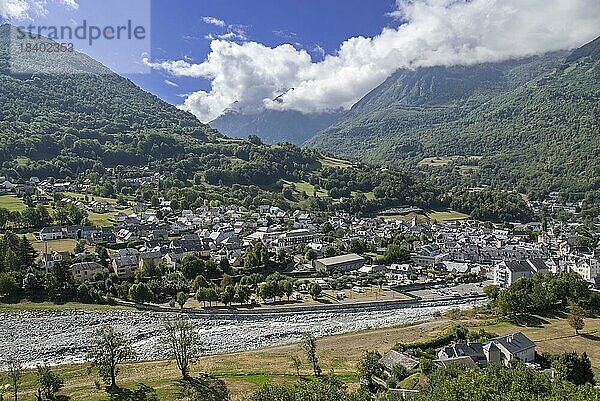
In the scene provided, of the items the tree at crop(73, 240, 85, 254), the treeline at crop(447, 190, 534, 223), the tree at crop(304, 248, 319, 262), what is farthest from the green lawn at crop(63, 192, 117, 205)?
the treeline at crop(447, 190, 534, 223)

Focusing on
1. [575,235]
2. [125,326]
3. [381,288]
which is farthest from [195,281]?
[575,235]

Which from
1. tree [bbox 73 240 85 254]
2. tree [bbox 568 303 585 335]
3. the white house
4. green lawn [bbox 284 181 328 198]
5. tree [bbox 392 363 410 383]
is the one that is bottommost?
tree [bbox 392 363 410 383]

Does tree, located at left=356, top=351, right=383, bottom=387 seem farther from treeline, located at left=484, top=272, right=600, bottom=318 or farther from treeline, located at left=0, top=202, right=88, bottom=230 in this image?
treeline, located at left=0, top=202, right=88, bottom=230

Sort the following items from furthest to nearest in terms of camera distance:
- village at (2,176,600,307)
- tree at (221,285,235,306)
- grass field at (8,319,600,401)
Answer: village at (2,176,600,307)
tree at (221,285,235,306)
grass field at (8,319,600,401)

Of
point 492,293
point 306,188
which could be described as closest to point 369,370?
point 492,293

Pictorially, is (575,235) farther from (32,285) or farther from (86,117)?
(86,117)

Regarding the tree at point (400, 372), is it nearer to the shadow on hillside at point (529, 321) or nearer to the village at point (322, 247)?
the shadow on hillside at point (529, 321)
